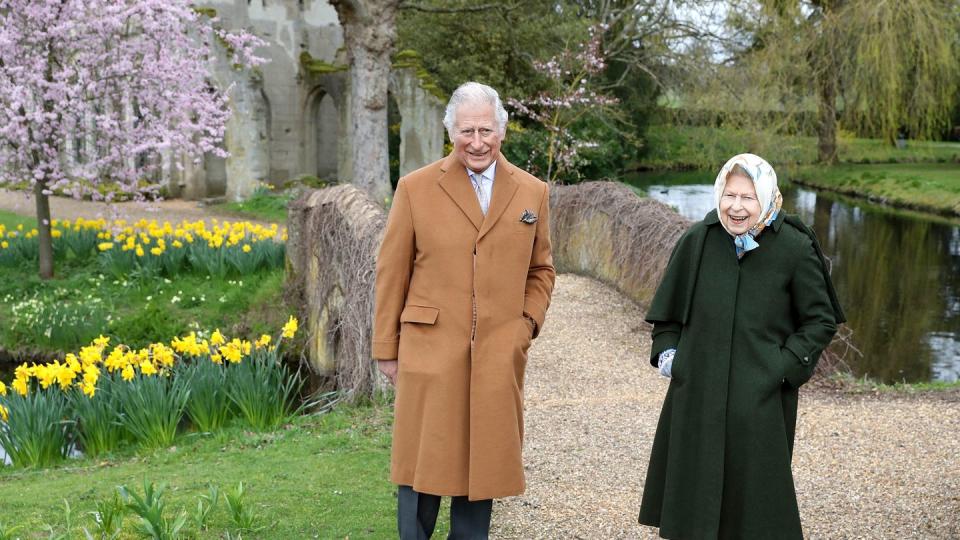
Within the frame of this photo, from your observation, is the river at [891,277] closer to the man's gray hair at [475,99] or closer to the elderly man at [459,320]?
the elderly man at [459,320]

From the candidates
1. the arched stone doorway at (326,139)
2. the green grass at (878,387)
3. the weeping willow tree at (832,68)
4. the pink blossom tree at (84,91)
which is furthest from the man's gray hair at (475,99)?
the weeping willow tree at (832,68)

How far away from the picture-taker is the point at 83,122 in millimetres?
11859

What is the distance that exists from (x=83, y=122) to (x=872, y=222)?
54.4ft

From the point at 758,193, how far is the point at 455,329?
3.67 feet

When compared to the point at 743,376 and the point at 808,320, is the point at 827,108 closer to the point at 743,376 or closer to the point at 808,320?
the point at 808,320

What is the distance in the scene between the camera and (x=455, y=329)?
3.69 meters

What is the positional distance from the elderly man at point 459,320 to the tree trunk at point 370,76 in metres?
11.6

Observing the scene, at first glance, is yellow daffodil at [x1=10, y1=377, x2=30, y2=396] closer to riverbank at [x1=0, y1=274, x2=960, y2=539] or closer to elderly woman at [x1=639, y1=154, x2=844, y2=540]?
riverbank at [x1=0, y1=274, x2=960, y2=539]

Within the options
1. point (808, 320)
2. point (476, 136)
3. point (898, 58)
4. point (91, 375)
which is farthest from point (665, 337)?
point (898, 58)

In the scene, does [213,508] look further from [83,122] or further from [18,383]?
[83,122]

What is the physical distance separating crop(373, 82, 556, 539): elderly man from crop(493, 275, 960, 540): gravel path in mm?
1129

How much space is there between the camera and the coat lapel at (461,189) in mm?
3723

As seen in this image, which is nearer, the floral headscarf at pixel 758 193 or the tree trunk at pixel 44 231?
the floral headscarf at pixel 758 193

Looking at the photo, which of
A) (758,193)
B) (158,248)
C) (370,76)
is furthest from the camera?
(370,76)
